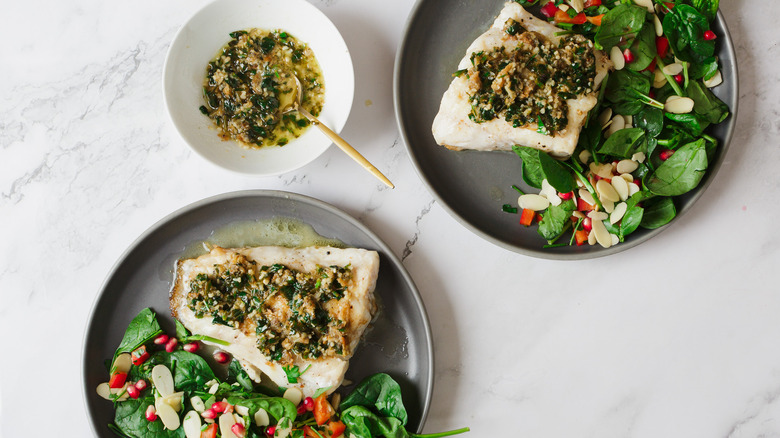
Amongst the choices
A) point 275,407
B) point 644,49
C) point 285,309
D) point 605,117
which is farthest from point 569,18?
point 275,407

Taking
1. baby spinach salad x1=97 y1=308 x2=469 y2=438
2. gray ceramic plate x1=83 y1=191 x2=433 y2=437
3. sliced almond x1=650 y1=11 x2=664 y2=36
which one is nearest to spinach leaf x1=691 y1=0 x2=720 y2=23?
sliced almond x1=650 y1=11 x2=664 y2=36

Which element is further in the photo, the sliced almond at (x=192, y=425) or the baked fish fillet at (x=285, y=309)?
the sliced almond at (x=192, y=425)

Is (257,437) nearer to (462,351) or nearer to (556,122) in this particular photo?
(462,351)

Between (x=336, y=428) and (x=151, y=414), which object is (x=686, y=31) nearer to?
(x=336, y=428)

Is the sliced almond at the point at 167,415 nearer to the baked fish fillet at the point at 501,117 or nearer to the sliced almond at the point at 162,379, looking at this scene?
the sliced almond at the point at 162,379

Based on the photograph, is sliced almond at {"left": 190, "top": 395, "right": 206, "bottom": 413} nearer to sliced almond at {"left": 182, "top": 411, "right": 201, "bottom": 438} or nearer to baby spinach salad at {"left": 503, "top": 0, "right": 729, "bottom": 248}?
sliced almond at {"left": 182, "top": 411, "right": 201, "bottom": 438}

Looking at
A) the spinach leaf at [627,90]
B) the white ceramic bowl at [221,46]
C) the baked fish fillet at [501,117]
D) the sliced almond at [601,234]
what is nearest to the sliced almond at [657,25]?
the spinach leaf at [627,90]
